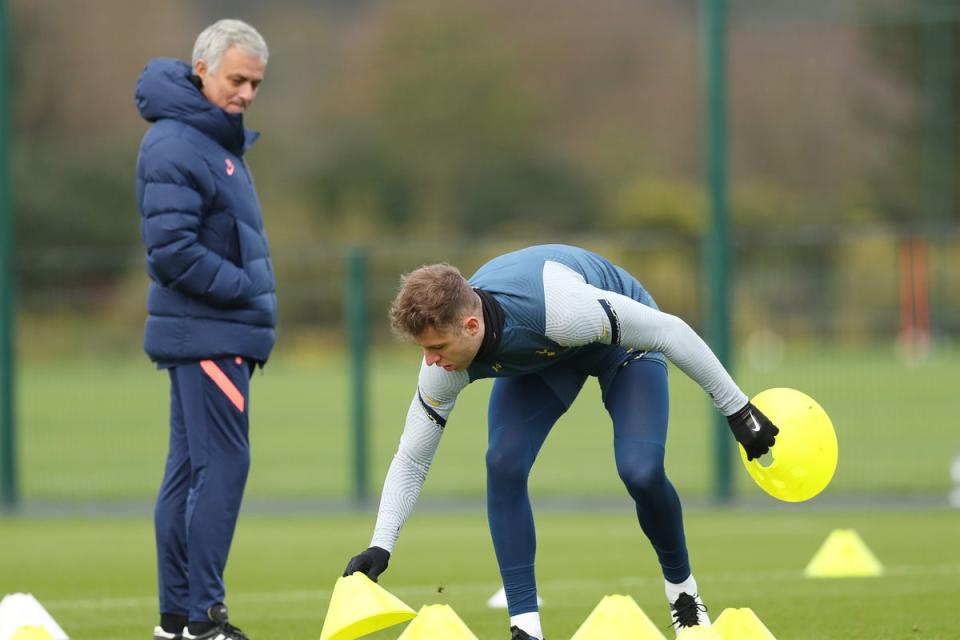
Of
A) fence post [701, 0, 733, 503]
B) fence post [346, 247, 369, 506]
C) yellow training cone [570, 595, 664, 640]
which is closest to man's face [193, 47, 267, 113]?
yellow training cone [570, 595, 664, 640]

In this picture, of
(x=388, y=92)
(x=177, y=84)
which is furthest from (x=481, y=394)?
(x=388, y=92)

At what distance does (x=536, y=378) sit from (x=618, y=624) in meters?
1.05

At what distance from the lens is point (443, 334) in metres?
5.36

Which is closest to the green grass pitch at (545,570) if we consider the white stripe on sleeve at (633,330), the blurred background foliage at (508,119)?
the white stripe on sleeve at (633,330)

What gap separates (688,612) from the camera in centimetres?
611

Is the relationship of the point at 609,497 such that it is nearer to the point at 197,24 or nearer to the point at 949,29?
the point at 949,29

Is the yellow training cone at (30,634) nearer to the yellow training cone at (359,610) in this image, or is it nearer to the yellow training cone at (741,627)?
the yellow training cone at (359,610)

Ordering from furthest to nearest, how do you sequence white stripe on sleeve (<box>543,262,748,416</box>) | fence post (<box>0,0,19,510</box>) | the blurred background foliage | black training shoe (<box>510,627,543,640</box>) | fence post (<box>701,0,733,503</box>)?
the blurred background foliage, fence post (<box>0,0,19,510</box>), fence post (<box>701,0,733,503</box>), black training shoe (<box>510,627,543,640</box>), white stripe on sleeve (<box>543,262,748,416</box>)

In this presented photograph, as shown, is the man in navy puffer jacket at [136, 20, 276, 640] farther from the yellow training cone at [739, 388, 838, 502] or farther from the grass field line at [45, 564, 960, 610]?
the yellow training cone at [739, 388, 838, 502]

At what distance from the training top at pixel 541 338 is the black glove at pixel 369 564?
0.06m

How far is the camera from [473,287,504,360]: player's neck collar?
217 inches

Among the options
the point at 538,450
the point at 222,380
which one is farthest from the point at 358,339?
the point at 538,450

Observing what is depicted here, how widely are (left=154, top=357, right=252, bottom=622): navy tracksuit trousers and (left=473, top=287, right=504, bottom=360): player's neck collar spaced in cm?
136

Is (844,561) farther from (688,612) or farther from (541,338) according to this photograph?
(541,338)
